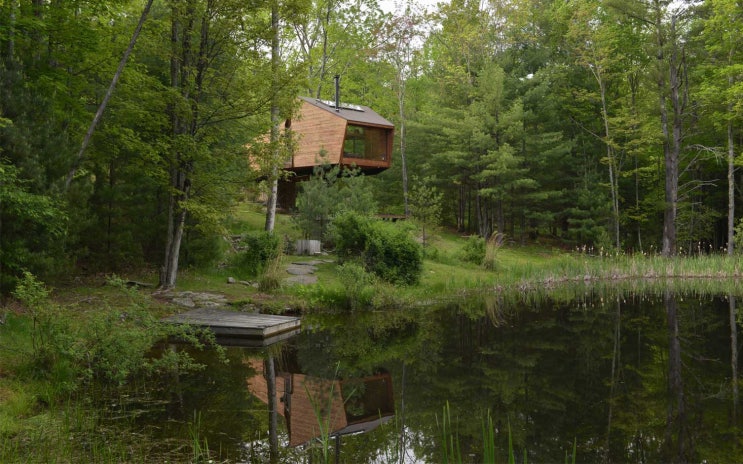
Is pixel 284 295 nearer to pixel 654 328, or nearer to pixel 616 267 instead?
pixel 654 328

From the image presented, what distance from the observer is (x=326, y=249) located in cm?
1864

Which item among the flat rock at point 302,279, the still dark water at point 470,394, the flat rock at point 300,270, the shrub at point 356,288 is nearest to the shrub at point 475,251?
the flat rock at point 300,270

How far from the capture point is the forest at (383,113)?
30.5 feet

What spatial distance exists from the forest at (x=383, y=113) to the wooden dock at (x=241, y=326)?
7.77 feet

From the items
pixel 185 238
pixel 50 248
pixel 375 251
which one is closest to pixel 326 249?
pixel 375 251

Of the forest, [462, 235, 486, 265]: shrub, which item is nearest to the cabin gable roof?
the forest

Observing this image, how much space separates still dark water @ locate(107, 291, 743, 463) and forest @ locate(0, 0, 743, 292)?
147 inches

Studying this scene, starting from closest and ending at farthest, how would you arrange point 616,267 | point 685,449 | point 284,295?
point 685,449
point 284,295
point 616,267

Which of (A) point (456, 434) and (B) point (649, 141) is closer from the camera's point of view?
(A) point (456, 434)

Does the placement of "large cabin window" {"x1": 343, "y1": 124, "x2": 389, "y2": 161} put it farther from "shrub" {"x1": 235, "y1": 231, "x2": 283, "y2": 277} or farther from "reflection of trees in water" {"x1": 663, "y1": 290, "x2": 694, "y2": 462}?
"reflection of trees in water" {"x1": 663, "y1": 290, "x2": 694, "y2": 462}

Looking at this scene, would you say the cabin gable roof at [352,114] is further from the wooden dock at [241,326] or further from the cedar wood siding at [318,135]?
the wooden dock at [241,326]

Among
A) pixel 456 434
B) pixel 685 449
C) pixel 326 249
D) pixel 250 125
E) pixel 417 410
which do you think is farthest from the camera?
pixel 326 249

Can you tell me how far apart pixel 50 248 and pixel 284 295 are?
189 inches

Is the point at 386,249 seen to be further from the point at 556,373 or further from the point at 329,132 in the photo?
the point at 329,132
